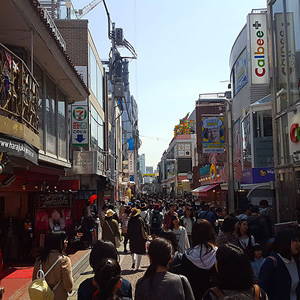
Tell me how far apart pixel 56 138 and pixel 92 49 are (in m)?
11.5

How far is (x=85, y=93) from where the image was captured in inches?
609

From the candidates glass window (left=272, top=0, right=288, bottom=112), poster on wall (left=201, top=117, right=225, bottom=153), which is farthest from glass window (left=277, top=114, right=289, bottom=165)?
poster on wall (left=201, top=117, right=225, bottom=153)

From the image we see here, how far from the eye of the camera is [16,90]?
758 cm

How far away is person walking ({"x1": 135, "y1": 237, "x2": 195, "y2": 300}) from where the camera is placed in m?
3.54

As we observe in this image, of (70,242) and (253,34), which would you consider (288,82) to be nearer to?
(253,34)

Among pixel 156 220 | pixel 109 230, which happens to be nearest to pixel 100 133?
pixel 156 220

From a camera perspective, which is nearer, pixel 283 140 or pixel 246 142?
pixel 283 140

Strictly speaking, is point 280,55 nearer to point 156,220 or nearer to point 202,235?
point 156,220

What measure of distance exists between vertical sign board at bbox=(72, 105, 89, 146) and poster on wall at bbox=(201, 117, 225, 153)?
7.09m

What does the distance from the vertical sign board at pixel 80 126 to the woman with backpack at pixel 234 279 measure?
1613cm

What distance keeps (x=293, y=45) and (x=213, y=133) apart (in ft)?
35.1

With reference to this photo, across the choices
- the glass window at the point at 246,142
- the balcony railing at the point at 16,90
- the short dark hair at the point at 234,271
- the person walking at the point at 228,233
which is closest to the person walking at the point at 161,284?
the short dark hair at the point at 234,271

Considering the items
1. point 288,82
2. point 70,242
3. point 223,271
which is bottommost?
point 70,242

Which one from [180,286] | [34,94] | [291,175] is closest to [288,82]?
[291,175]
